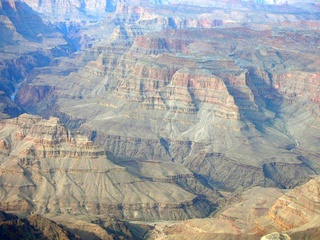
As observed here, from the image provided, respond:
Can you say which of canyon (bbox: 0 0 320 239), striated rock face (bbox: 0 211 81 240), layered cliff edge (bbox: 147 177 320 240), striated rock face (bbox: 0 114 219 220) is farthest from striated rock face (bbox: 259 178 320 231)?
striated rock face (bbox: 0 211 81 240)

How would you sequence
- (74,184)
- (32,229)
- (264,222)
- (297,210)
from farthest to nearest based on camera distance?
(74,184) < (264,222) < (297,210) < (32,229)

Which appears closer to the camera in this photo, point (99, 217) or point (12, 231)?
point (12, 231)

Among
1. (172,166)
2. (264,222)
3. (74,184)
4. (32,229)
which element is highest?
(264,222)

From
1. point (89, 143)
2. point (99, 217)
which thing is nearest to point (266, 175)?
point (89, 143)

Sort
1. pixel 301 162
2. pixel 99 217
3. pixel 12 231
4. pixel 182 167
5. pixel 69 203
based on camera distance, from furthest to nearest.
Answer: pixel 301 162, pixel 182 167, pixel 69 203, pixel 99 217, pixel 12 231

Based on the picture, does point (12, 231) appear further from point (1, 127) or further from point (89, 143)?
point (1, 127)

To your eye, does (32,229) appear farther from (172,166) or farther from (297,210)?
(172,166)

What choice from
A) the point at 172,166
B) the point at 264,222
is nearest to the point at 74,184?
the point at 172,166

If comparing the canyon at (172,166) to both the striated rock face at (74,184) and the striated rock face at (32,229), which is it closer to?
the striated rock face at (74,184)
